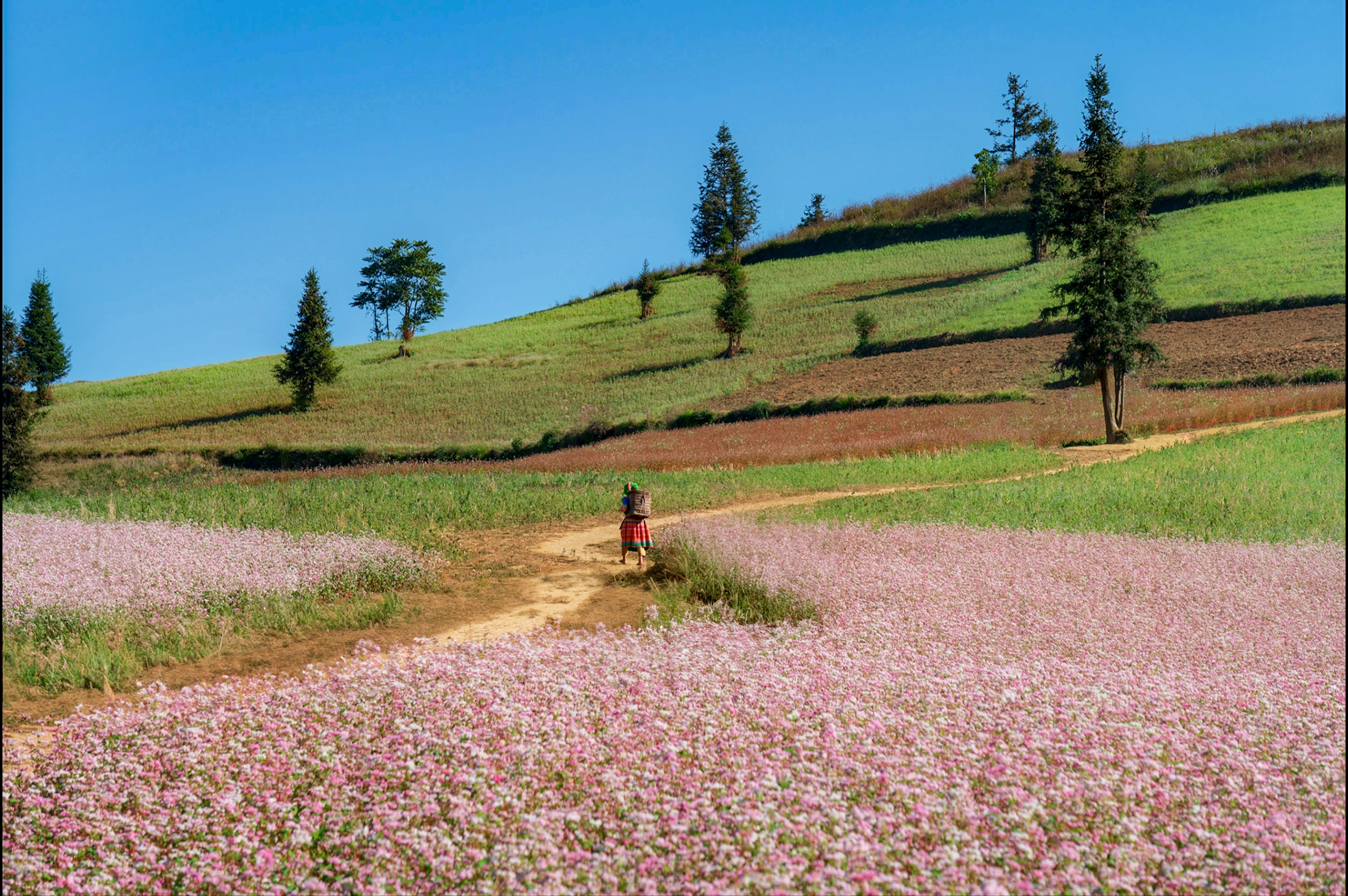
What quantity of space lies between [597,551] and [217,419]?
2026 inches

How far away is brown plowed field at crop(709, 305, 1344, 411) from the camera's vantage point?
95.7 feet

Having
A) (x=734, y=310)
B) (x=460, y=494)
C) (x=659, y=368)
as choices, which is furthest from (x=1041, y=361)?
(x=460, y=494)

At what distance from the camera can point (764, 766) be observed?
4391 mm

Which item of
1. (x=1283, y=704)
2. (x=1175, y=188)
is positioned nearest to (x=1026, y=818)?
(x=1283, y=704)

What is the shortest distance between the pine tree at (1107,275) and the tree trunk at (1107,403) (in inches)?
1.1

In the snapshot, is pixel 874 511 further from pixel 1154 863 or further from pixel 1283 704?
pixel 1154 863

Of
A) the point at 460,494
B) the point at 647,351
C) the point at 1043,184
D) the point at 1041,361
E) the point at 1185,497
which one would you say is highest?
the point at 1043,184

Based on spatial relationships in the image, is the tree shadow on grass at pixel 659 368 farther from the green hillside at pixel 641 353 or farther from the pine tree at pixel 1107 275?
the pine tree at pixel 1107 275

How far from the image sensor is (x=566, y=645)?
7.25 meters

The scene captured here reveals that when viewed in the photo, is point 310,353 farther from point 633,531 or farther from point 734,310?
point 633,531

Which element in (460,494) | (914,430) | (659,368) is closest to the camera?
(460,494)

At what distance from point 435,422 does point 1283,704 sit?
49.5 metres

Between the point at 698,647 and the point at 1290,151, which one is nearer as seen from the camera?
the point at 698,647

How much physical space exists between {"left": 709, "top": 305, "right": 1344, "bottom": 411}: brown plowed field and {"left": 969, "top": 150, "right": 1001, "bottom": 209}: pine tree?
49.9 m
